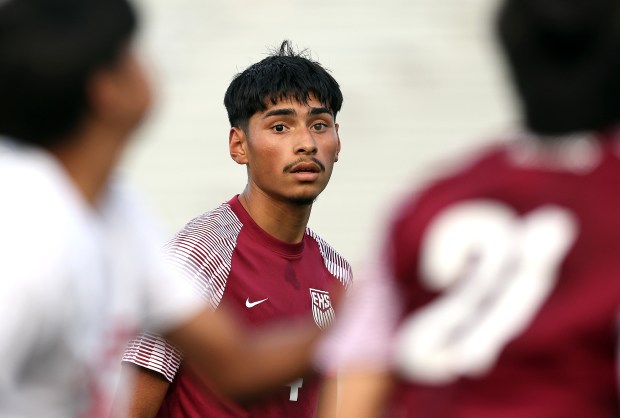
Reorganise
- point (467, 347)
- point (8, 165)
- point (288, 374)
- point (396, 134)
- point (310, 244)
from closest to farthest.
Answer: point (467, 347) < point (8, 165) < point (288, 374) < point (310, 244) < point (396, 134)

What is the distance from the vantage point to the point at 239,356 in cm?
286

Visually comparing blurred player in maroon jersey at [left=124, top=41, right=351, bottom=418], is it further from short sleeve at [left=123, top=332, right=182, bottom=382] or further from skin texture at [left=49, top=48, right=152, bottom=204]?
skin texture at [left=49, top=48, right=152, bottom=204]

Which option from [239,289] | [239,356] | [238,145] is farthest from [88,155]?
[238,145]

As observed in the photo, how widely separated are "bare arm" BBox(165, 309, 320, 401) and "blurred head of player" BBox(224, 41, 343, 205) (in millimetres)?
2713

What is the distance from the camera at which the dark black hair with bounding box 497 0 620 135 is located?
2344mm

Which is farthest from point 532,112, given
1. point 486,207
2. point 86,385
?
point 86,385

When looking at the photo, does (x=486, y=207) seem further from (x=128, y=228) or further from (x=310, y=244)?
(x=310, y=244)

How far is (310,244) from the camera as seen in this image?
5.80 m

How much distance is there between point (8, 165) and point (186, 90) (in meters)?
9.26

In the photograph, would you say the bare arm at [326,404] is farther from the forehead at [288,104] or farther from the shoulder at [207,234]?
the forehead at [288,104]

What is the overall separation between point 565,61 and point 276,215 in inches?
130

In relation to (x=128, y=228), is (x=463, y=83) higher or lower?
higher

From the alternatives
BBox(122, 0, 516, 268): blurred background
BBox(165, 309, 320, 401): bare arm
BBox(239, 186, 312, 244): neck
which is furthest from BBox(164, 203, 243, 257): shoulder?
BBox(122, 0, 516, 268): blurred background

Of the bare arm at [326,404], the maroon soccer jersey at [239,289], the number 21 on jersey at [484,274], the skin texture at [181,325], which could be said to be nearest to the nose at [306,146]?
the maroon soccer jersey at [239,289]
